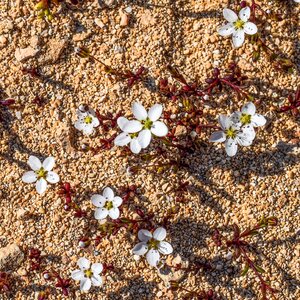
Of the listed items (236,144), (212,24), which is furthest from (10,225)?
(212,24)

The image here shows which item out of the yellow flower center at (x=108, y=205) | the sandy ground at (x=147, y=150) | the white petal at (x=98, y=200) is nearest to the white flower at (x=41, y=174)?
the sandy ground at (x=147, y=150)

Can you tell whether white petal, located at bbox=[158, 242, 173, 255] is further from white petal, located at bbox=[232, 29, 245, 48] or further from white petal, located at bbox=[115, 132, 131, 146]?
white petal, located at bbox=[232, 29, 245, 48]

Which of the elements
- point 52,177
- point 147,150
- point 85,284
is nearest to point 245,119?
point 147,150

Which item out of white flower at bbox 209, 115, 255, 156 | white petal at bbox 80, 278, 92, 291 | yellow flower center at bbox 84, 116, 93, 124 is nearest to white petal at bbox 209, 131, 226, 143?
white flower at bbox 209, 115, 255, 156

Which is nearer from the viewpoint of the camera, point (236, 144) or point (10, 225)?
point (236, 144)

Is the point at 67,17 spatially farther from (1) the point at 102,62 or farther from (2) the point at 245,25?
(2) the point at 245,25

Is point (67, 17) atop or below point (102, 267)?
atop

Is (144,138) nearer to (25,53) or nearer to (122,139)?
(122,139)
